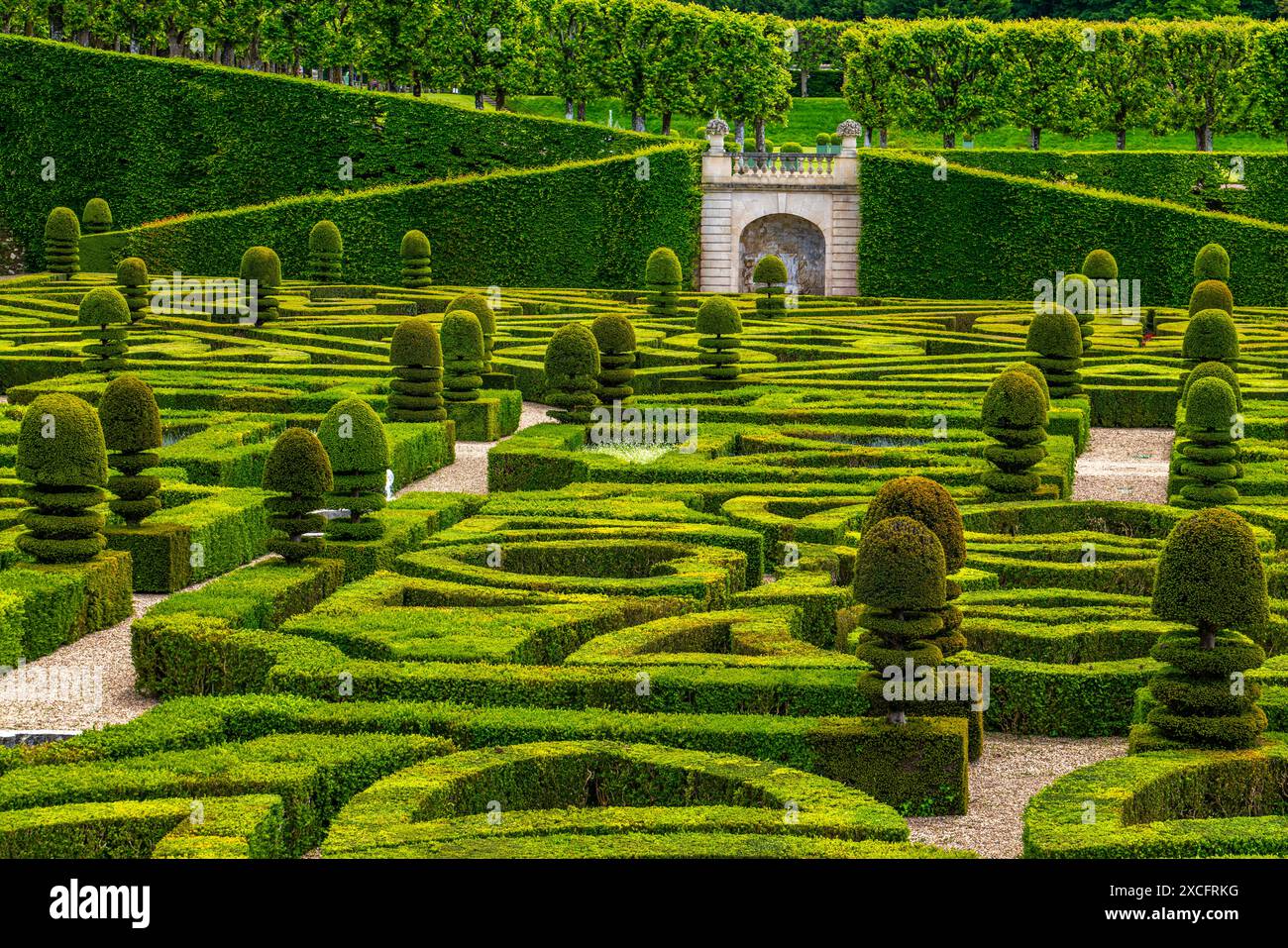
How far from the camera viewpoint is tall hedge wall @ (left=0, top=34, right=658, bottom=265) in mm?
55125

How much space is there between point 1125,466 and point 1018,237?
25.9m

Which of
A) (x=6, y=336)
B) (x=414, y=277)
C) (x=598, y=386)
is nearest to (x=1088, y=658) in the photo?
(x=598, y=386)

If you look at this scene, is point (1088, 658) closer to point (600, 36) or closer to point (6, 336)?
point (6, 336)

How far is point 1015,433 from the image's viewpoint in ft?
65.8

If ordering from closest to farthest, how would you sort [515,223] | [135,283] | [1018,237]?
1. [135,283]
2. [1018,237]
3. [515,223]

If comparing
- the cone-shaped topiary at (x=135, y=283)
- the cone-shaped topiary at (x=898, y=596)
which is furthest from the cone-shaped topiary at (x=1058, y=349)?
the cone-shaped topiary at (x=135, y=283)

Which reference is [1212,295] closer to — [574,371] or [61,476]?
[574,371]

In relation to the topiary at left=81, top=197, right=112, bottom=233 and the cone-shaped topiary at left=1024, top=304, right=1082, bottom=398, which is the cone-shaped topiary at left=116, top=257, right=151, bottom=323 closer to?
the topiary at left=81, top=197, right=112, bottom=233

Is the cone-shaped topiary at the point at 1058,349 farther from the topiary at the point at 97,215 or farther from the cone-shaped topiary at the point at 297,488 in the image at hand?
the topiary at the point at 97,215

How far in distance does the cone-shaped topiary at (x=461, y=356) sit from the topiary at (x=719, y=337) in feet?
12.4

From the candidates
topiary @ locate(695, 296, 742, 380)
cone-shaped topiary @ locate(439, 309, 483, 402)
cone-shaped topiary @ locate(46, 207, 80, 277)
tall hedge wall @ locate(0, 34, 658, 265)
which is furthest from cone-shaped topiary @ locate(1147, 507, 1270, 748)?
tall hedge wall @ locate(0, 34, 658, 265)

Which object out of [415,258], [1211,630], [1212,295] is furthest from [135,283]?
[1211,630]

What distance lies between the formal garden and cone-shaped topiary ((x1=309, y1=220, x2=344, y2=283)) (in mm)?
4861
